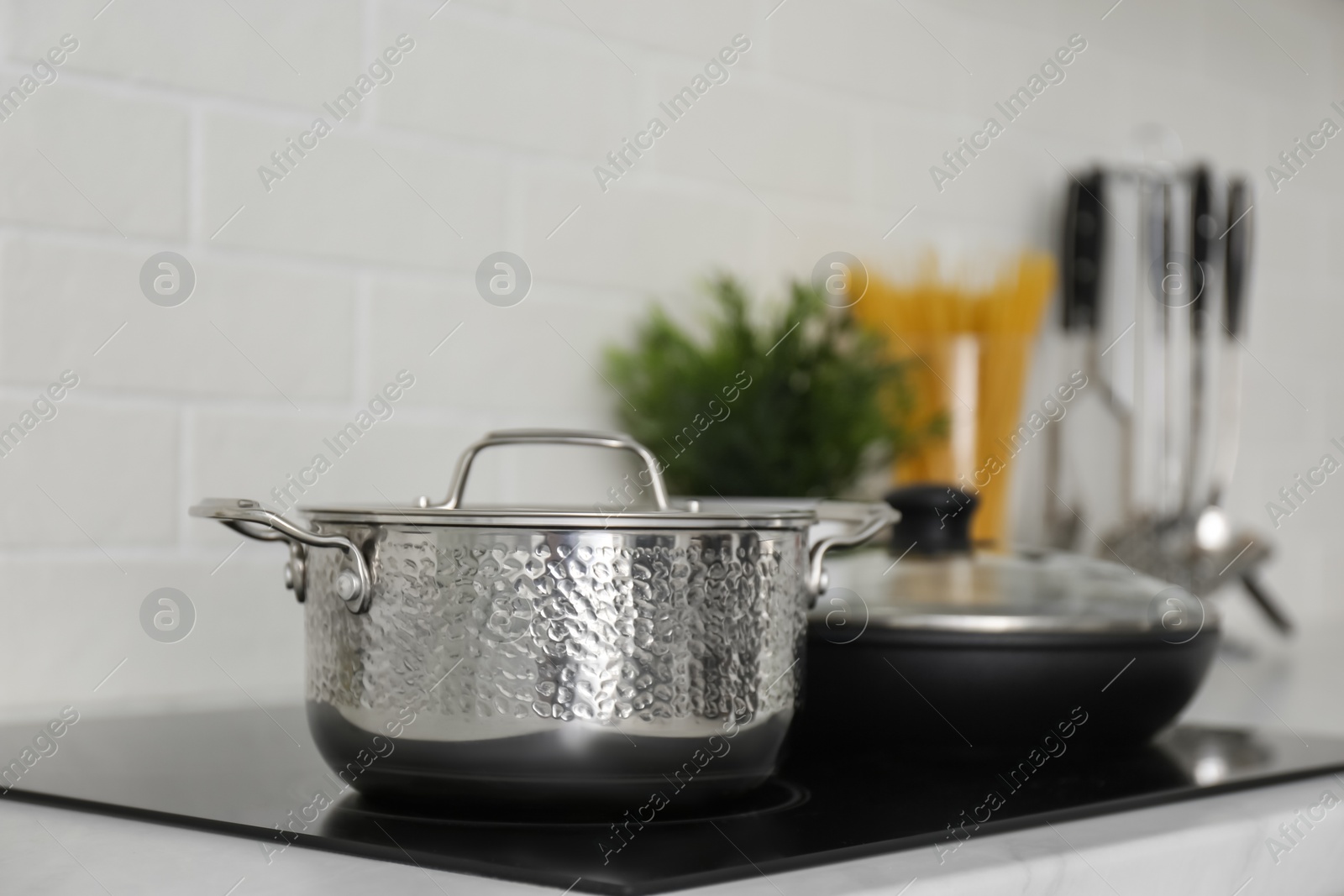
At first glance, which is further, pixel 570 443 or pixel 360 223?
pixel 360 223

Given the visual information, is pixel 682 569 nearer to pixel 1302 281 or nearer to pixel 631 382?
pixel 631 382

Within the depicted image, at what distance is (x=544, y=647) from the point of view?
0.47 metres

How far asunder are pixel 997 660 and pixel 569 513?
26cm

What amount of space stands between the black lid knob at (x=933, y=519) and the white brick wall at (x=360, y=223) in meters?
0.39

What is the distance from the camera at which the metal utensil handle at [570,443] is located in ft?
1.65

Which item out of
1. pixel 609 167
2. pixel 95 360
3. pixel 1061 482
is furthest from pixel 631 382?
pixel 1061 482

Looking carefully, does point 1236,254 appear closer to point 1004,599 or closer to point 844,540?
point 1004,599

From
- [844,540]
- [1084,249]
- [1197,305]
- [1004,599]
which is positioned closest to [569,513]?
[844,540]

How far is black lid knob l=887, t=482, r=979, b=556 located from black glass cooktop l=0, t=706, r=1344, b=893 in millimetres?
121

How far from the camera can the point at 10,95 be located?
2.67 ft

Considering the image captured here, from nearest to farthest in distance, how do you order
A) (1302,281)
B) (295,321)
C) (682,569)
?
1. (682,569)
2. (295,321)
3. (1302,281)

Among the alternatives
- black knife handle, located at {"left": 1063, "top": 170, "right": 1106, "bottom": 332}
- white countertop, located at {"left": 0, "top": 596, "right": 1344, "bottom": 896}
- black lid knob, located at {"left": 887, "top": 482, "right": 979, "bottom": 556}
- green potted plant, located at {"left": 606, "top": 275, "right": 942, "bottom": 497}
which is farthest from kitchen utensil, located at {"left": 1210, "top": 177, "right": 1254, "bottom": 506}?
white countertop, located at {"left": 0, "top": 596, "right": 1344, "bottom": 896}

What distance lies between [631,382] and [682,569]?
61 cm

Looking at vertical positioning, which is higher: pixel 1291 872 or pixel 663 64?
pixel 663 64
